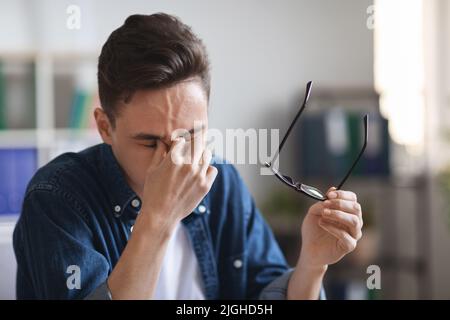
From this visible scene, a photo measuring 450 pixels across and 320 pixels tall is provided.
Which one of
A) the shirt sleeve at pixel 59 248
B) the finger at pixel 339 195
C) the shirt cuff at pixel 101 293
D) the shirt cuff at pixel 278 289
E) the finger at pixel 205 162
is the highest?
the finger at pixel 205 162

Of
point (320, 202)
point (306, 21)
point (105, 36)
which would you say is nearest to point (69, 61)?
point (306, 21)

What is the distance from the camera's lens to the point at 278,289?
31.6 inches

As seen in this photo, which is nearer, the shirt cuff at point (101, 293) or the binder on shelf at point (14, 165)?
the shirt cuff at point (101, 293)

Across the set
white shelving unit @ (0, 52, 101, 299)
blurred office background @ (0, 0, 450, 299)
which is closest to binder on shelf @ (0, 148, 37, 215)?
blurred office background @ (0, 0, 450, 299)

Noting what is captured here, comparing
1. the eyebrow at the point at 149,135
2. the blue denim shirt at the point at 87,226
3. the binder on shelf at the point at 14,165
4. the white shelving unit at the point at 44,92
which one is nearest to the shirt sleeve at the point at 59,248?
the blue denim shirt at the point at 87,226

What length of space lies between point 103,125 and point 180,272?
0.22m

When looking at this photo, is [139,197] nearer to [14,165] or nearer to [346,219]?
[346,219]

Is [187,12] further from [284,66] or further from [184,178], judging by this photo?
[284,66]

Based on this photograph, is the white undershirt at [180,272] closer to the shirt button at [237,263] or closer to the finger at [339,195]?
the shirt button at [237,263]

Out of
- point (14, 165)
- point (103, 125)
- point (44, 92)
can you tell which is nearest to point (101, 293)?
point (103, 125)

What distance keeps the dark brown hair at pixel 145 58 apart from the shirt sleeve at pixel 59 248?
0.11m

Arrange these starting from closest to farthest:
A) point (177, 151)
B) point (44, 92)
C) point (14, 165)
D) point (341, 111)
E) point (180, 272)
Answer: point (177, 151)
point (180, 272)
point (14, 165)
point (44, 92)
point (341, 111)

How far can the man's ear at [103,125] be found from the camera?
0.65m

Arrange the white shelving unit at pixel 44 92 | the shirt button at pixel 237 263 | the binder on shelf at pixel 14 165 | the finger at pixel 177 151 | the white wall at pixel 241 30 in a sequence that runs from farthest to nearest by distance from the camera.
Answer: the white shelving unit at pixel 44 92 < the binder on shelf at pixel 14 165 < the shirt button at pixel 237 263 < the white wall at pixel 241 30 < the finger at pixel 177 151
